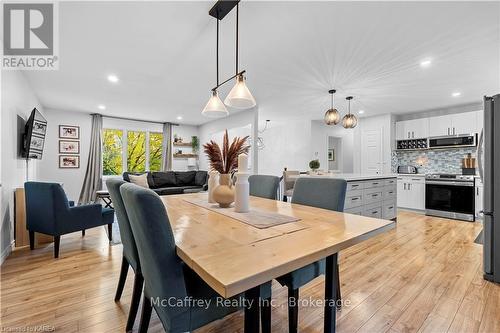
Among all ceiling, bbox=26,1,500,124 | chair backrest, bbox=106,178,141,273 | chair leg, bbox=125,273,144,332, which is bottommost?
chair leg, bbox=125,273,144,332

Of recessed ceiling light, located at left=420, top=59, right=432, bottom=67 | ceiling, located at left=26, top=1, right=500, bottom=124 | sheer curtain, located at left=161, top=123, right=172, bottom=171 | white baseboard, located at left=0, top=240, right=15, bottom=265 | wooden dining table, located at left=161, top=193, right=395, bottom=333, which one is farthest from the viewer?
sheer curtain, located at left=161, top=123, right=172, bottom=171

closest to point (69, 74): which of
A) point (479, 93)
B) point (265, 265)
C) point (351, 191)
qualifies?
point (265, 265)

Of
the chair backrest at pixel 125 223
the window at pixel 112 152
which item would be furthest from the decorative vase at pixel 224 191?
the window at pixel 112 152

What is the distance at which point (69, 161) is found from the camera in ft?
19.1

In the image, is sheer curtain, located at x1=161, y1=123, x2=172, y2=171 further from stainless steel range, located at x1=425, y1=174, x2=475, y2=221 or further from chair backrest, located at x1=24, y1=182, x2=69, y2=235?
stainless steel range, located at x1=425, y1=174, x2=475, y2=221

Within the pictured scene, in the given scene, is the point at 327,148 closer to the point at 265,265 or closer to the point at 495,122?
the point at 495,122

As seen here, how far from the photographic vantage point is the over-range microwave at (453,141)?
4.72m

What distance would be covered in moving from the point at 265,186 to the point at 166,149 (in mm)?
5474

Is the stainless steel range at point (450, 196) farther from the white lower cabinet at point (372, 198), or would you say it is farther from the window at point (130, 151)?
the window at point (130, 151)

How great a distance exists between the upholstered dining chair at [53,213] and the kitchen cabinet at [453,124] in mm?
6662

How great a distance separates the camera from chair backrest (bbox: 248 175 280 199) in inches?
93.8

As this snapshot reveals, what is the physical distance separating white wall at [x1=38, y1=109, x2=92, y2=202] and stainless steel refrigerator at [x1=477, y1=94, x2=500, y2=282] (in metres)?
7.50

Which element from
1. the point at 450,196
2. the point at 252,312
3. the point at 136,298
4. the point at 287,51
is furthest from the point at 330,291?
the point at 450,196

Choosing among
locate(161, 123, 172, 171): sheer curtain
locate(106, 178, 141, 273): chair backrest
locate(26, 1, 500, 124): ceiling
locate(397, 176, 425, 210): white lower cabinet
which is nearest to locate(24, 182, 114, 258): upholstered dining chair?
locate(26, 1, 500, 124): ceiling
